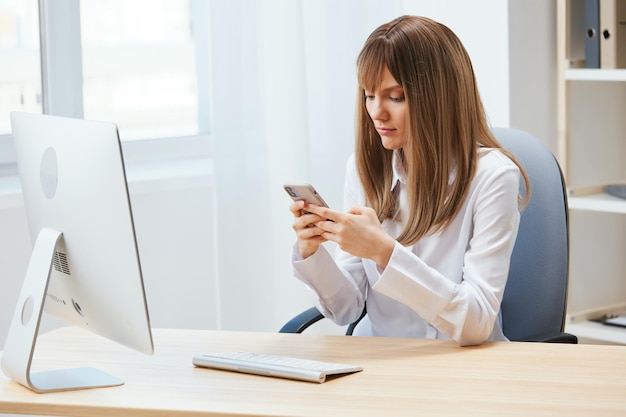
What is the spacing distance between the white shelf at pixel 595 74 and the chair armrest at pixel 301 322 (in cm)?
117

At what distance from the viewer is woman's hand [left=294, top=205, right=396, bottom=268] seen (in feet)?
5.20

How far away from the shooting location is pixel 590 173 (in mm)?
2908

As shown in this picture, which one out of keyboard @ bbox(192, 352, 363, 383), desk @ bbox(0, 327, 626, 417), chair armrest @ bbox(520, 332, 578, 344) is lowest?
chair armrest @ bbox(520, 332, 578, 344)

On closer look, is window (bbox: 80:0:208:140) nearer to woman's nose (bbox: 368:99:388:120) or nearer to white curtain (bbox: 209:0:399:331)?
white curtain (bbox: 209:0:399:331)

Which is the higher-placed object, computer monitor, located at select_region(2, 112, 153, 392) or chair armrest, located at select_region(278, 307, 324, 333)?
computer monitor, located at select_region(2, 112, 153, 392)

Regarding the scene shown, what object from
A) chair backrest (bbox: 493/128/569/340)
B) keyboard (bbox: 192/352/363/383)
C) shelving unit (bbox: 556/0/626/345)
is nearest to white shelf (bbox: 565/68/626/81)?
shelving unit (bbox: 556/0/626/345)

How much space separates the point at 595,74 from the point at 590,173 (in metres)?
0.39

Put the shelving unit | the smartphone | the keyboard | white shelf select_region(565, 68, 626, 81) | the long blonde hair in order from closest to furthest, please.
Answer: the keyboard → the smartphone → the long blonde hair → white shelf select_region(565, 68, 626, 81) → the shelving unit

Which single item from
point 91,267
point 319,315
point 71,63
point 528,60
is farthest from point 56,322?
point 528,60

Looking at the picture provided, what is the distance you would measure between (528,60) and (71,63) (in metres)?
1.31

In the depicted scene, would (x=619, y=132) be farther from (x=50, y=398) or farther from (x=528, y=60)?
(x=50, y=398)

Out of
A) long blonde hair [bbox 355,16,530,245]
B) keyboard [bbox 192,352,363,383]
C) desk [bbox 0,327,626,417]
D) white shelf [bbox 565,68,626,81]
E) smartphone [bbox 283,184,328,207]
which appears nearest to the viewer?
desk [bbox 0,327,626,417]

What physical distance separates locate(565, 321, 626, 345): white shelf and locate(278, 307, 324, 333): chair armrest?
1118 mm

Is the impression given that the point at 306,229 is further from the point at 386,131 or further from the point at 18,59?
the point at 18,59
